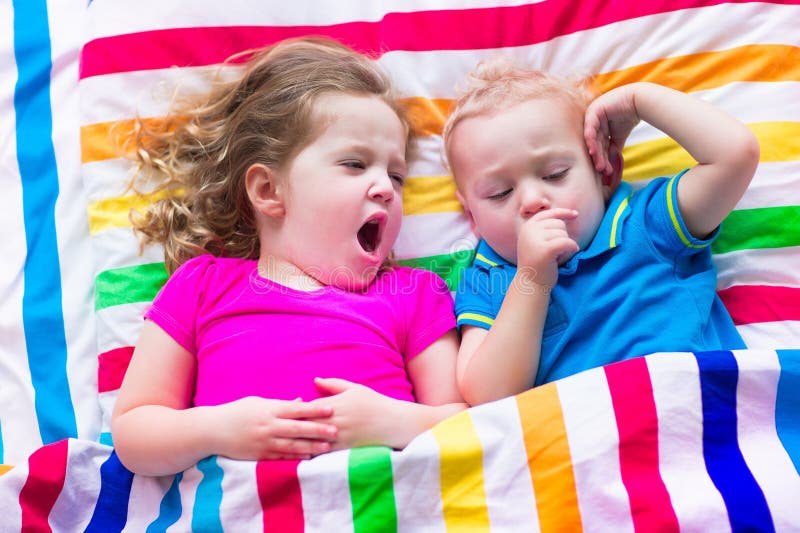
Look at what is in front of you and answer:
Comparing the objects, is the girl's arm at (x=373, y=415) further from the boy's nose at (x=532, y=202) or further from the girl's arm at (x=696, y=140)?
the girl's arm at (x=696, y=140)

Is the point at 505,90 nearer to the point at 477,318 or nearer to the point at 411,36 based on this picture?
the point at 411,36

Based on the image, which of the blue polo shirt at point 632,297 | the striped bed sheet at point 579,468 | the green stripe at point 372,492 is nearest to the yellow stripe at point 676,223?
the blue polo shirt at point 632,297

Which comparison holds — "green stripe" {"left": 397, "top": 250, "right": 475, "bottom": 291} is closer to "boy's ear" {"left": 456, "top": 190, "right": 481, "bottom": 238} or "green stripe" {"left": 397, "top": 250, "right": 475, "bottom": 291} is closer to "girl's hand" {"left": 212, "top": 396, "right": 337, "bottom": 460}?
"boy's ear" {"left": 456, "top": 190, "right": 481, "bottom": 238}

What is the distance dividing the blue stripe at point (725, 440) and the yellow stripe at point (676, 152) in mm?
412

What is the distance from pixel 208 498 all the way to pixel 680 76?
40.6 inches

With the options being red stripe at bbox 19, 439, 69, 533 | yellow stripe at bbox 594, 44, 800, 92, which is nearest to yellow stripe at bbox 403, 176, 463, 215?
yellow stripe at bbox 594, 44, 800, 92

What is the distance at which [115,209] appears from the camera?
4.75 feet

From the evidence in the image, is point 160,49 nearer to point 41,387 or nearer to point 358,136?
point 358,136

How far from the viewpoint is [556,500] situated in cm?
104

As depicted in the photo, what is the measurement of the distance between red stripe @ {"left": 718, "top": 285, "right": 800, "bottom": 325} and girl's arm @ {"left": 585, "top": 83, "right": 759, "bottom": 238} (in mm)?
166

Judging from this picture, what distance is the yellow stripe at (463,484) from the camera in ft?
3.43

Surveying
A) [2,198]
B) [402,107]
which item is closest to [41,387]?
[2,198]

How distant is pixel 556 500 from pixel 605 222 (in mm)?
472

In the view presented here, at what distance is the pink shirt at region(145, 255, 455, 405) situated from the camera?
1.22m
